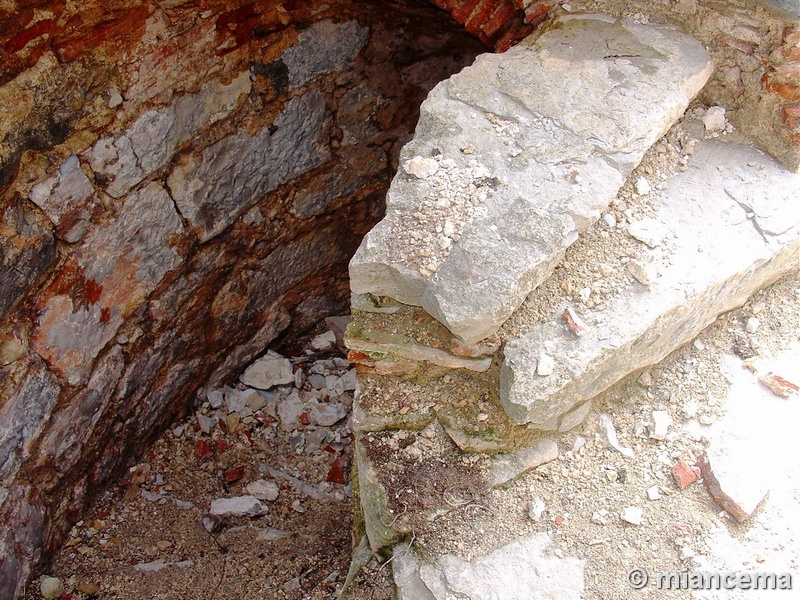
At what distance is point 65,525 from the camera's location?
9.34 feet

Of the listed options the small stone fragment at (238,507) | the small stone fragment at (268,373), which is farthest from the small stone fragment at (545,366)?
the small stone fragment at (268,373)

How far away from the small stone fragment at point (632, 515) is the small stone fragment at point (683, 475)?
5.3 inches

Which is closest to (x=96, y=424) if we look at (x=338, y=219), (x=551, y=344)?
(x=338, y=219)

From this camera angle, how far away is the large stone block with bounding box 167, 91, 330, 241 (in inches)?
107

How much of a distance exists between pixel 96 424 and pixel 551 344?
1925 millimetres

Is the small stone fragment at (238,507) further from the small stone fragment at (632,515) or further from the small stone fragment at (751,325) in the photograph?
the small stone fragment at (751,325)

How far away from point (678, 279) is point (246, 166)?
1.76 meters

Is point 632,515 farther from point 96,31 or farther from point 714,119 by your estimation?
point 96,31

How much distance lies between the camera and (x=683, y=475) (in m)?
1.86

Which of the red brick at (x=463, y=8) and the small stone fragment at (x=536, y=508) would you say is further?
the red brick at (x=463, y=8)

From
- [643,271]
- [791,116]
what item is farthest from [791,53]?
[643,271]

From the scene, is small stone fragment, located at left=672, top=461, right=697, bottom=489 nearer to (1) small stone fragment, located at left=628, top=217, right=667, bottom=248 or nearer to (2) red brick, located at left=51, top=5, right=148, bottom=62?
(1) small stone fragment, located at left=628, top=217, right=667, bottom=248

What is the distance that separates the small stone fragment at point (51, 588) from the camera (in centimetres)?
267

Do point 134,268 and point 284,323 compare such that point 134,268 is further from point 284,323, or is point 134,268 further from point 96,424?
point 284,323
